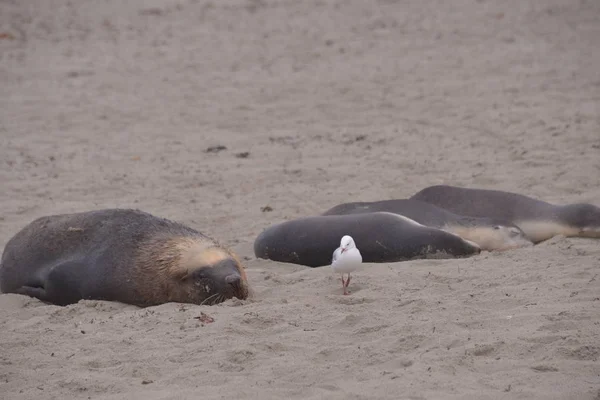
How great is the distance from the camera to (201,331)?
5.57 meters

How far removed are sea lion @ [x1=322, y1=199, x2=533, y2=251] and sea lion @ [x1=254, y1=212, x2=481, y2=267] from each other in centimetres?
33

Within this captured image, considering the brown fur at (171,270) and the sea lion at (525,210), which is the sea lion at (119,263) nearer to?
the brown fur at (171,270)

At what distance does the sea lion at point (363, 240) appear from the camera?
720 centimetres

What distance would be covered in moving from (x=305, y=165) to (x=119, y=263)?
3922 millimetres

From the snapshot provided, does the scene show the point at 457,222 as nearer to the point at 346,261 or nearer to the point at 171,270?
the point at 346,261

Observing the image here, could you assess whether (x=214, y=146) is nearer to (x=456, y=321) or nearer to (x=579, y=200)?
(x=579, y=200)

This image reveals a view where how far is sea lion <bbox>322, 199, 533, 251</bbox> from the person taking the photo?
24.8 feet

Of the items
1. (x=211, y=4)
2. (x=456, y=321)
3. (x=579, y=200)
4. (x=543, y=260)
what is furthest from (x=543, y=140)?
(x=211, y=4)

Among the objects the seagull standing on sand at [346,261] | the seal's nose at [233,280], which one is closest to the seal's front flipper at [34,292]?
the seal's nose at [233,280]

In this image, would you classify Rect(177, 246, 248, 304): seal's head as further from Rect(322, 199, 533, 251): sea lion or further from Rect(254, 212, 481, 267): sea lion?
Rect(322, 199, 533, 251): sea lion

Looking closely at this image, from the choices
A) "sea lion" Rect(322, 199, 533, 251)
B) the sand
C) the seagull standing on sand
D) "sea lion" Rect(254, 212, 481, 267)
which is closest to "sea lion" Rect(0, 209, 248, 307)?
the sand

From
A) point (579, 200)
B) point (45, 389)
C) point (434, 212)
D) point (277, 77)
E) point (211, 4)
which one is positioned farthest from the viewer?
point (211, 4)

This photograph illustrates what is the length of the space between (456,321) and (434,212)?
8.27 ft

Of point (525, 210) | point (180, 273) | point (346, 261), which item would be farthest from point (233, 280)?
point (525, 210)
